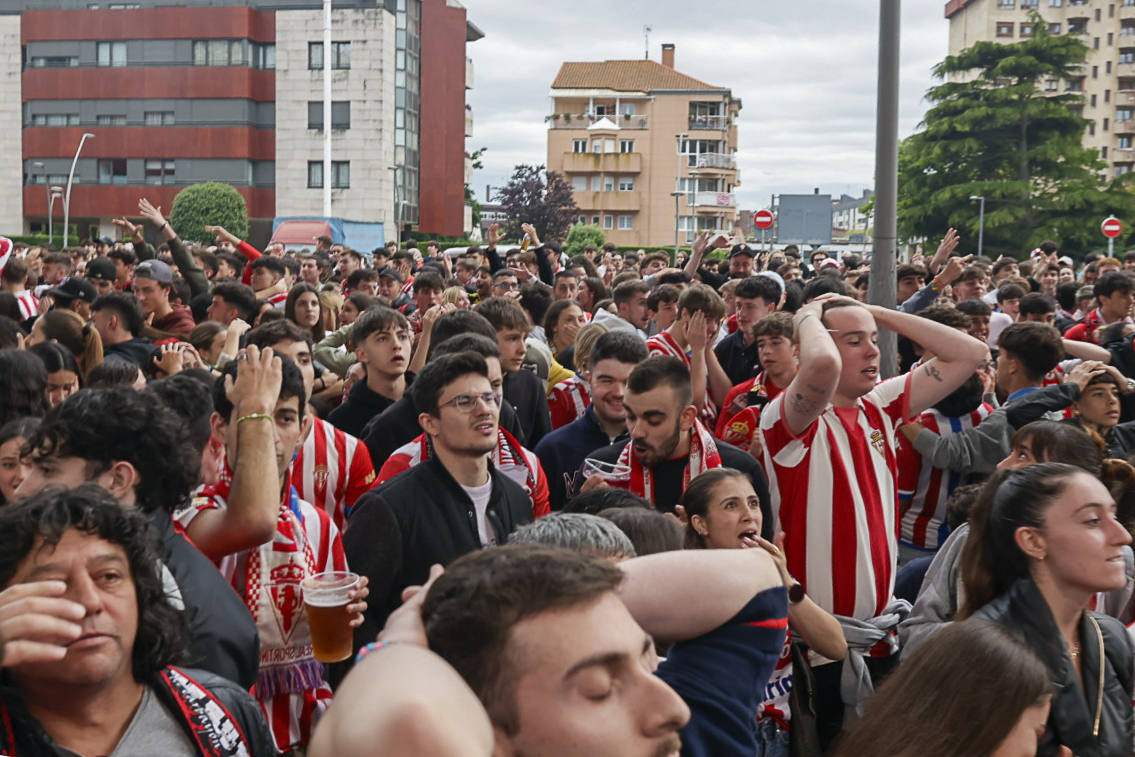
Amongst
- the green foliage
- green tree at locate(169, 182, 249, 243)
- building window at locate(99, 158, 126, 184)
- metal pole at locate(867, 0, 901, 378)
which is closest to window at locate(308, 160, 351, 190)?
green tree at locate(169, 182, 249, 243)

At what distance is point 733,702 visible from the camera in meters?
2.12

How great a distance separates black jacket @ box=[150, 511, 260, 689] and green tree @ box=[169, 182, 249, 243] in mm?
52521

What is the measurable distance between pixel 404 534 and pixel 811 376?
163cm

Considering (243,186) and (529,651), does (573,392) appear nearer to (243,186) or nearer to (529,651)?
(529,651)

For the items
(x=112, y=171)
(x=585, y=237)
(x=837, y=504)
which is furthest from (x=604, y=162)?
(x=837, y=504)

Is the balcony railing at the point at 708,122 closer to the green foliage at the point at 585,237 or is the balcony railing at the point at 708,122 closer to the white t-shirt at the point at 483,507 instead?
the green foliage at the point at 585,237

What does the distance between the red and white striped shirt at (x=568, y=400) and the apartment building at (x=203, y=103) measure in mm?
55985

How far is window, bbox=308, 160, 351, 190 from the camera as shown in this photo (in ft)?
204

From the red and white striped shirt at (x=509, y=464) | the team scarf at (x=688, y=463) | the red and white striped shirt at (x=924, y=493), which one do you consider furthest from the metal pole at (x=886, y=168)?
the red and white striped shirt at (x=509, y=464)

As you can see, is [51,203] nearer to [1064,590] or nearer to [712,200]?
[712,200]

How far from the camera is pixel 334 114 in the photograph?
62.7 metres

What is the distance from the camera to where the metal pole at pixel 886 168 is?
22.6ft

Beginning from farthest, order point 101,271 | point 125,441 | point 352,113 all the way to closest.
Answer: point 352,113 → point 101,271 → point 125,441

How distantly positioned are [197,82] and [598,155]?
3748 cm
